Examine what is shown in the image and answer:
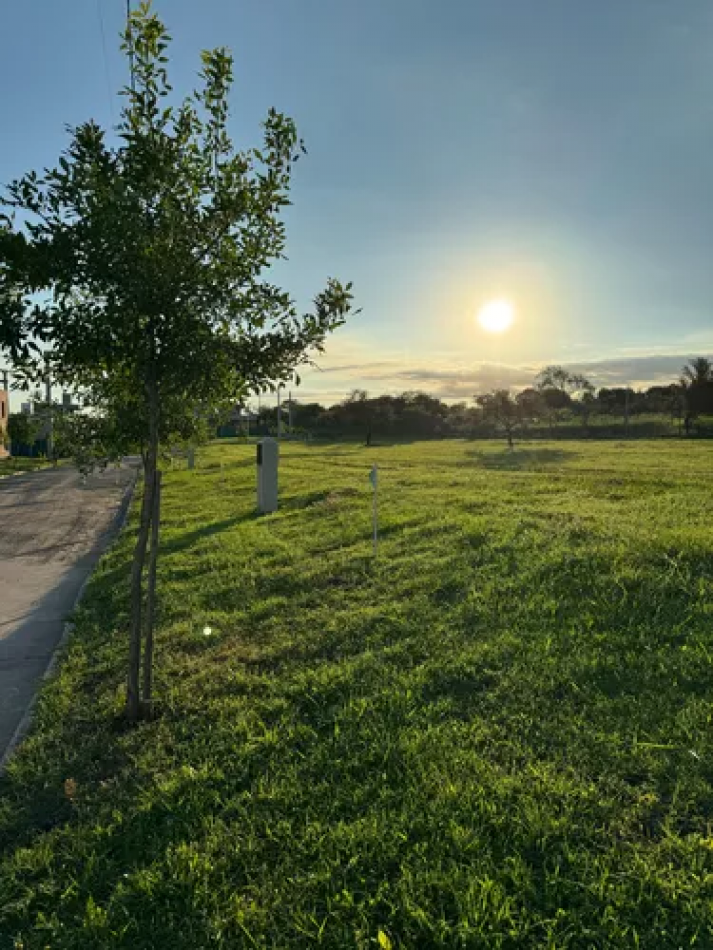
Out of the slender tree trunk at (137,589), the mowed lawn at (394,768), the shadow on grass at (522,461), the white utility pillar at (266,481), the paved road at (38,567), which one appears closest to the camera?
the mowed lawn at (394,768)

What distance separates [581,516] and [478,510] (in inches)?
75.8

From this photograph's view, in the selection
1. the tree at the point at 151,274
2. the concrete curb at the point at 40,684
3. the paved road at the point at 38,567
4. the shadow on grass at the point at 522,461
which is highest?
the tree at the point at 151,274

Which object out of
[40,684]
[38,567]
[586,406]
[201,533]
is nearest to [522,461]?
[201,533]

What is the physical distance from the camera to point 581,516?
31.7 ft

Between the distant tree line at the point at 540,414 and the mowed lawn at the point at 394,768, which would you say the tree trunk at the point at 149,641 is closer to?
the mowed lawn at the point at 394,768

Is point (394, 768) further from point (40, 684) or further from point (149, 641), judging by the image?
point (40, 684)

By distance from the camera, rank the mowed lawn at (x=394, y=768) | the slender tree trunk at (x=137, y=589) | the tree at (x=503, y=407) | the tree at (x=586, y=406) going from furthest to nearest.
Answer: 1. the tree at (x=586, y=406)
2. the tree at (x=503, y=407)
3. the slender tree trunk at (x=137, y=589)
4. the mowed lawn at (x=394, y=768)

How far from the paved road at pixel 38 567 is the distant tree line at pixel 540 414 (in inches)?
1315

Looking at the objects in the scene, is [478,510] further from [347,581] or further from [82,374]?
[82,374]

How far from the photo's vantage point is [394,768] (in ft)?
12.1

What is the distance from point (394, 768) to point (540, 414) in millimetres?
51508

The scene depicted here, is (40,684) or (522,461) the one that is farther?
(522,461)

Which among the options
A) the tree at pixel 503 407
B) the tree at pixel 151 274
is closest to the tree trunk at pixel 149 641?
the tree at pixel 151 274

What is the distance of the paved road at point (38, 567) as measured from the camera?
5.91m
